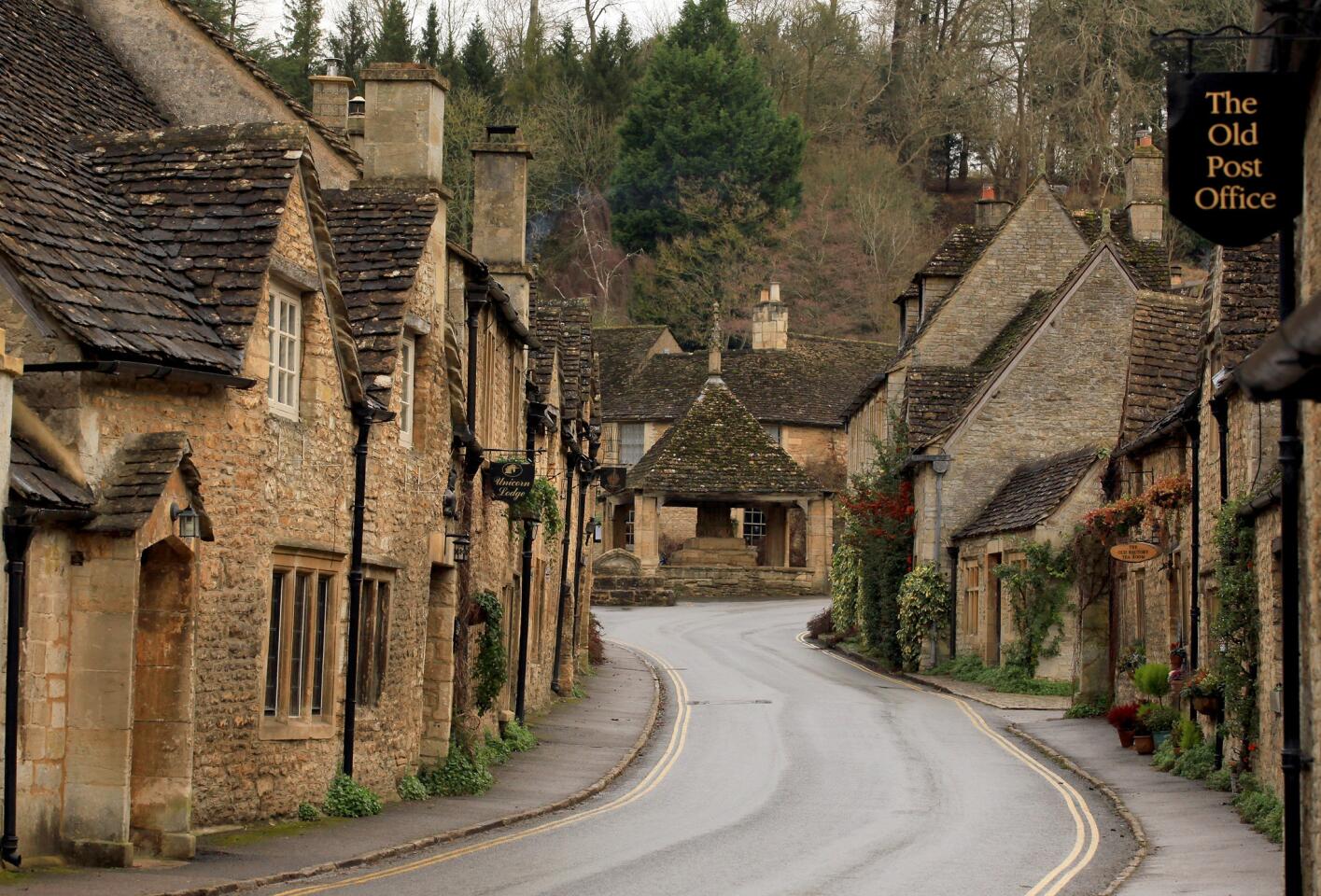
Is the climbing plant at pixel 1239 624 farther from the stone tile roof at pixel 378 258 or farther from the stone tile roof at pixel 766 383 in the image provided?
the stone tile roof at pixel 766 383

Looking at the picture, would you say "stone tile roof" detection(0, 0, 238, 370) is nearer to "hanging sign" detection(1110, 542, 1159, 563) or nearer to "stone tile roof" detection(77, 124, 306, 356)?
"stone tile roof" detection(77, 124, 306, 356)

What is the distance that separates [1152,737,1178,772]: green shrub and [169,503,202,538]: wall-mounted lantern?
13.7 metres

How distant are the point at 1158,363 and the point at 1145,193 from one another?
18329mm

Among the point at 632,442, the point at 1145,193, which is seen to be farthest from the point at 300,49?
the point at 1145,193

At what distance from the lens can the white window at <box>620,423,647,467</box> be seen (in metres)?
69.4

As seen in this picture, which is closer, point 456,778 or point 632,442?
point 456,778

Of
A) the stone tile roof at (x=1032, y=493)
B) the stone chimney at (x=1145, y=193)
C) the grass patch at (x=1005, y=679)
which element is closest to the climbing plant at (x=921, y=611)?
the stone tile roof at (x=1032, y=493)

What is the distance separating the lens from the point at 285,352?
1655cm

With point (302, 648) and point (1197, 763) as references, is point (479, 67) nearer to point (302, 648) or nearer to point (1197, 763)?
point (1197, 763)

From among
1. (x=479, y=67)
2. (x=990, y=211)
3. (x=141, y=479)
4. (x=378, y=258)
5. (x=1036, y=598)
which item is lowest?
(x=1036, y=598)

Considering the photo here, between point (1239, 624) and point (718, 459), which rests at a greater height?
point (718, 459)

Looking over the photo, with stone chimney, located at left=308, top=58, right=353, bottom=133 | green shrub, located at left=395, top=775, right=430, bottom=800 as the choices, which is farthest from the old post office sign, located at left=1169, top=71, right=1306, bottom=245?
stone chimney, located at left=308, top=58, right=353, bottom=133

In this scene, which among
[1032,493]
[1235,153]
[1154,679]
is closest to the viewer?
[1235,153]

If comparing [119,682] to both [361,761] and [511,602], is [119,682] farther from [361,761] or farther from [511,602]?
[511,602]
